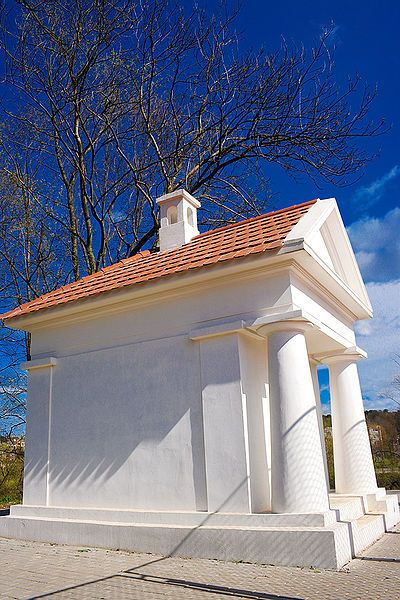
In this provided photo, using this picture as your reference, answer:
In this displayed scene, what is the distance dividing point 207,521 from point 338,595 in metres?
2.55

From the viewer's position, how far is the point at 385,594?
17.4 feet

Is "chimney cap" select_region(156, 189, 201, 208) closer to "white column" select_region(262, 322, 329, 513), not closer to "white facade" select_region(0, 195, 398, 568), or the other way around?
"white facade" select_region(0, 195, 398, 568)

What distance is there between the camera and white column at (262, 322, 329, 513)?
7.05 metres

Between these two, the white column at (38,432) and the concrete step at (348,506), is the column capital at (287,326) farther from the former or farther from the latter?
the white column at (38,432)

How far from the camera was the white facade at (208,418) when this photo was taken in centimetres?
718

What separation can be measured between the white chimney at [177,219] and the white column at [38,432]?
3.69 m

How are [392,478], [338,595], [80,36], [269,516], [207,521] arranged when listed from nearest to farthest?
[338,595]
[269,516]
[207,521]
[80,36]
[392,478]

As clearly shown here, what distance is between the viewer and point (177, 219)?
1193 cm

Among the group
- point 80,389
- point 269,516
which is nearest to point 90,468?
point 80,389

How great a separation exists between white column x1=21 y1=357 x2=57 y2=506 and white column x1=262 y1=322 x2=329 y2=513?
473cm

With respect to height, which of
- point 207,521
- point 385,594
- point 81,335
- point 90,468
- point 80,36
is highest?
point 80,36

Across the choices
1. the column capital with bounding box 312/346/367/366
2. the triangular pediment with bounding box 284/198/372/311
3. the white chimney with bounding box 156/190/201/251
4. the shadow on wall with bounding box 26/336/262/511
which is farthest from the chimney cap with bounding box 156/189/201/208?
the column capital with bounding box 312/346/367/366

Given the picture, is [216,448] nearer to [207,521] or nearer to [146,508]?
[207,521]

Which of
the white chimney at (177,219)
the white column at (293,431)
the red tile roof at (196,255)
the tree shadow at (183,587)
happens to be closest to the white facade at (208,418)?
the white column at (293,431)
